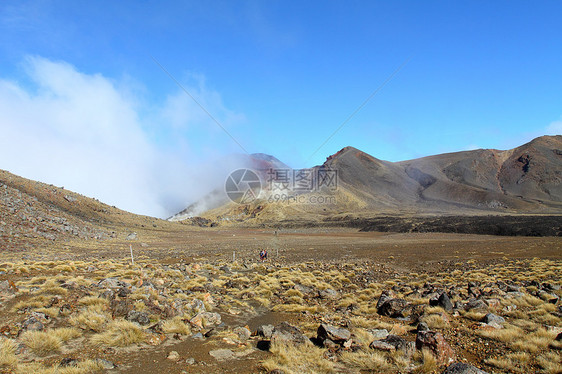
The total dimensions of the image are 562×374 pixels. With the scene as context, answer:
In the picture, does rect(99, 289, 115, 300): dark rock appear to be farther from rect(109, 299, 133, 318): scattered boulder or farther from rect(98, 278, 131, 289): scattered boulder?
rect(98, 278, 131, 289): scattered boulder

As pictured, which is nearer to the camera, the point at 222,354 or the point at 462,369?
the point at 462,369

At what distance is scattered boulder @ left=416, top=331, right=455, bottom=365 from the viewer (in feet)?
19.5

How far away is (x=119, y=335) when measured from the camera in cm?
674

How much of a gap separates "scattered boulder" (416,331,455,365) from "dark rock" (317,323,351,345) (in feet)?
5.06

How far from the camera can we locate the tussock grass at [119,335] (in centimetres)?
655

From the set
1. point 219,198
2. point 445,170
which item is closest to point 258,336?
point 219,198

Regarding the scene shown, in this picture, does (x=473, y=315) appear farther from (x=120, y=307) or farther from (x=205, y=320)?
(x=120, y=307)

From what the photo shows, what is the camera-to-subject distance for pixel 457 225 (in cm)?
6325

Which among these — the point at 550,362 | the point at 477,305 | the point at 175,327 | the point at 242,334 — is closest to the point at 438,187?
the point at 477,305

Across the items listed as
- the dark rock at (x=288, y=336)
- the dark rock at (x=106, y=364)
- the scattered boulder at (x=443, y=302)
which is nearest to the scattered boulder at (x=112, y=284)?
the dark rock at (x=106, y=364)

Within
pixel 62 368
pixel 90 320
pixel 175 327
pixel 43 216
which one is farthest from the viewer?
pixel 43 216

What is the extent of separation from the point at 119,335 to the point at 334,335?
4.73 meters

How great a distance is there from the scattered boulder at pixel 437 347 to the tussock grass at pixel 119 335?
5.96m

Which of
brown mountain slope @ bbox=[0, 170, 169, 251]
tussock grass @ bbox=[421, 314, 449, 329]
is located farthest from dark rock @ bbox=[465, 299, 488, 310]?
brown mountain slope @ bbox=[0, 170, 169, 251]
